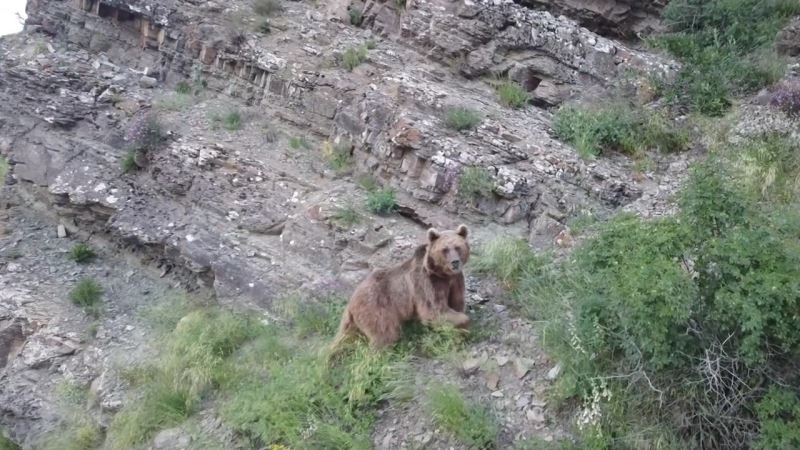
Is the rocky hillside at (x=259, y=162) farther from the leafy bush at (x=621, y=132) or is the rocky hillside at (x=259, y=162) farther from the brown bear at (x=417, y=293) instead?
the brown bear at (x=417, y=293)

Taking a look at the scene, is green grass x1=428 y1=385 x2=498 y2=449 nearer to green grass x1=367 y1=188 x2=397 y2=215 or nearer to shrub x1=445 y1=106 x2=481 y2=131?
green grass x1=367 y1=188 x2=397 y2=215

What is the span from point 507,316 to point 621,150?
4824 mm

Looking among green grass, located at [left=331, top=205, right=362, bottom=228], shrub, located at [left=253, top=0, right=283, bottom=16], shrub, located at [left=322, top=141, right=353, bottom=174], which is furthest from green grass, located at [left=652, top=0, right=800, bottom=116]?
A: shrub, located at [left=253, top=0, right=283, bottom=16]

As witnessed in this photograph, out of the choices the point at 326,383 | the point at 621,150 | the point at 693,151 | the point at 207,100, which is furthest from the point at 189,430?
the point at 693,151

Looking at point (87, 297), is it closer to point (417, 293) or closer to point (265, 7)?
point (417, 293)

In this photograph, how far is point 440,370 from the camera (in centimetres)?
747

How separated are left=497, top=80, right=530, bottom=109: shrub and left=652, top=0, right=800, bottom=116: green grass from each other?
101 inches

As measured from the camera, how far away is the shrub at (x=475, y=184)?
10414 millimetres

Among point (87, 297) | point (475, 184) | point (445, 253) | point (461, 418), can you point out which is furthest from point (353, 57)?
point (461, 418)

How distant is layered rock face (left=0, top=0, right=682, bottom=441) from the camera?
10539 mm

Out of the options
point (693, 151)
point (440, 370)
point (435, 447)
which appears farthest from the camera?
point (693, 151)

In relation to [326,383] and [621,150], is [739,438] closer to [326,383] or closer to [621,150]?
[326,383]

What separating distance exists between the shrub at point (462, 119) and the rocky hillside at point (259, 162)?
0.16ft

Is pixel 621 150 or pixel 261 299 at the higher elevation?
pixel 621 150
